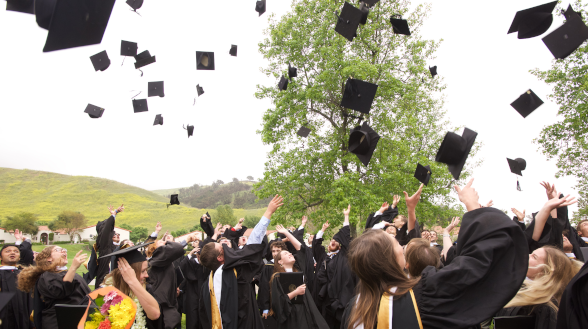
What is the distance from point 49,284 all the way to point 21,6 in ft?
10.4

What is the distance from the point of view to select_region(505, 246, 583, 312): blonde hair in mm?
2318

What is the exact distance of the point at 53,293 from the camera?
4.16 meters

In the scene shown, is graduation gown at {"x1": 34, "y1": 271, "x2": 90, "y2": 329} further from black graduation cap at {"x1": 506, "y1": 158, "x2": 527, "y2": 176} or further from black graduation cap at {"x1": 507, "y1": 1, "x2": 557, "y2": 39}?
black graduation cap at {"x1": 506, "y1": 158, "x2": 527, "y2": 176}

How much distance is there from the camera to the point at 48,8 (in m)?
2.69

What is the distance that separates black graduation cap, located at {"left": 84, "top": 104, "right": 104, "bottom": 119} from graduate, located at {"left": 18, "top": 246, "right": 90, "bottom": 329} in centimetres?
396

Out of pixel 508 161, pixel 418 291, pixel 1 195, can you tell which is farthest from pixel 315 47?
pixel 1 195

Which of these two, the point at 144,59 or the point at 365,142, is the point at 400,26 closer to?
the point at 365,142


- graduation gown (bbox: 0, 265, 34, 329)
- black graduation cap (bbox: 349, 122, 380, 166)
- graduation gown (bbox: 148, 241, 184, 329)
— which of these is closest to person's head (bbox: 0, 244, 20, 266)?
graduation gown (bbox: 0, 265, 34, 329)

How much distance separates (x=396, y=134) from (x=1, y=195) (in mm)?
93584

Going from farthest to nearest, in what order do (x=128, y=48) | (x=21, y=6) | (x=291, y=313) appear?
(x=128, y=48) < (x=291, y=313) < (x=21, y=6)

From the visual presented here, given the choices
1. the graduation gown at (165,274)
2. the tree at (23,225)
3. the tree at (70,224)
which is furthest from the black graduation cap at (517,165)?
the tree at (70,224)

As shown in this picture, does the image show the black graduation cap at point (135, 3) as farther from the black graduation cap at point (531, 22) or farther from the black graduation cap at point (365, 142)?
the black graduation cap at point (531, 22)

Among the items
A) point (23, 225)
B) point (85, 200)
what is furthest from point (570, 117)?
point (85, 200)

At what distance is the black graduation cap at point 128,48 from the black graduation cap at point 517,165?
25.5 feet
